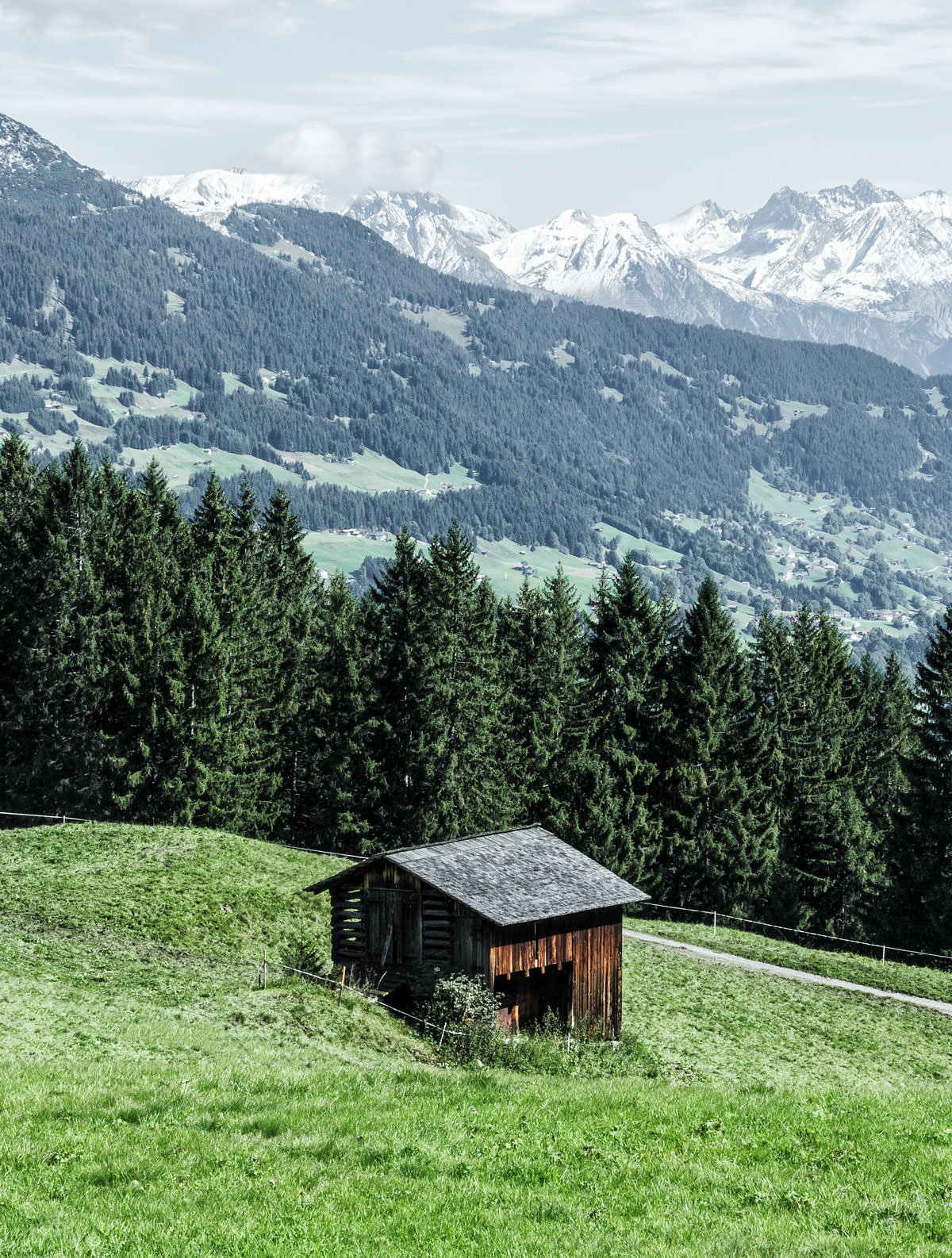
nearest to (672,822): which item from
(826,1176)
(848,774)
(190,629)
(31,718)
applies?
(848,774)

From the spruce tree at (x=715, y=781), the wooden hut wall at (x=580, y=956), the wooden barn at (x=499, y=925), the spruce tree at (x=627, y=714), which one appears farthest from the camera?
the spruce tree at (x=715, y=781)

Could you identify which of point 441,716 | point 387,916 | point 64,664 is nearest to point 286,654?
point 441,716

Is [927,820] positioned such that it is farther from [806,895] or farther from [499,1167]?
[499,1167]

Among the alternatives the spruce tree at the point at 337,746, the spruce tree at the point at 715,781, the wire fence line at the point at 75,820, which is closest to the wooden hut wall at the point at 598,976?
Answer: the wire fence line at the point at 75,820

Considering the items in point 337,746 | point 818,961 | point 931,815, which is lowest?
point 818,961

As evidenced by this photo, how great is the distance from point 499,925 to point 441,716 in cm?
3187

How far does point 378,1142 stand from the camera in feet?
55.0

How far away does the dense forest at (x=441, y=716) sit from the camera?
61.9m

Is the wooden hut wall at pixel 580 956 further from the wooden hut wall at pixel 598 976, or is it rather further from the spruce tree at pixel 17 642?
the spruce tree at pixel 17 642

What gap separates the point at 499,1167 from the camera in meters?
15.8

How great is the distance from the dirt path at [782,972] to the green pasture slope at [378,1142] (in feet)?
50.3

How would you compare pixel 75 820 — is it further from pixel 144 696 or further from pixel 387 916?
pixel 387 916

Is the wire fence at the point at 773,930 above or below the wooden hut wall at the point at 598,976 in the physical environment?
below

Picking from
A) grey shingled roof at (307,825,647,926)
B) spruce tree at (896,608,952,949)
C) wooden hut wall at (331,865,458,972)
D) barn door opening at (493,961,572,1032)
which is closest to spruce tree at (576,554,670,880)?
spruce tree at (896,608,952,949)
